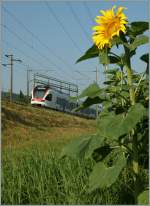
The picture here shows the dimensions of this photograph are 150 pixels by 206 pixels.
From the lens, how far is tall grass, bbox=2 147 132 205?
4.05 meters

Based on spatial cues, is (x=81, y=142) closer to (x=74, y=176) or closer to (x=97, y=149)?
(x=97, y=149)

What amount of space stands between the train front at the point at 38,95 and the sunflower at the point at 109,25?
136 ft

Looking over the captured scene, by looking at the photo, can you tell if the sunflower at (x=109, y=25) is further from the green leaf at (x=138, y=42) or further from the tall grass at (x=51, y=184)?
the tall grass at (x=51, y=184)

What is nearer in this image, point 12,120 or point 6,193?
point 6,193

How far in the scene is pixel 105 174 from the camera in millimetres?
3068

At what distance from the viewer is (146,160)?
359 centimetres

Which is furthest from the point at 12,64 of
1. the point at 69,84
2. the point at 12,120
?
the point at 12,120

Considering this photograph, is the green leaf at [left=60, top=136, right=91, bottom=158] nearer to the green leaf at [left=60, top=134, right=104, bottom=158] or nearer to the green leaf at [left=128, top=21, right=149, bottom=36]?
the green leaf at [left=60, top=134, right=104, bottom=158]

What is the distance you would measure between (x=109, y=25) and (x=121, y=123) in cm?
65

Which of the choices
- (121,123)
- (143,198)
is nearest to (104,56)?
(121,123)

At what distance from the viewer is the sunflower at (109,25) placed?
3.04m

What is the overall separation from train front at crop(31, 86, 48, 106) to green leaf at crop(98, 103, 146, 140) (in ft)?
137

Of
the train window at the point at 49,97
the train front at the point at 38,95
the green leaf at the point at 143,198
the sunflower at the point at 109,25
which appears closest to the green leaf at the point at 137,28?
the sunflower at the point at 109,25

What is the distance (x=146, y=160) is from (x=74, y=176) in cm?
115
